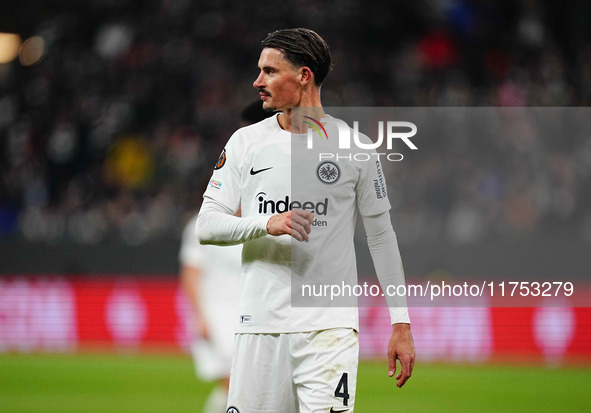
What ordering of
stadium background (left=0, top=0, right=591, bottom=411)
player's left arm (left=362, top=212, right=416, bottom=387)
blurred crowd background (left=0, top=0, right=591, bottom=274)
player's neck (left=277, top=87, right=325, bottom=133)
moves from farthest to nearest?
blurred crowd background (left=0, top=0, right=591, bottom=274)
stadium background (left=0, top=0, right=591, bottom=411)
player's neck (left=277, top=87, right=325, bottom=133)
player's left arm (left=362, top=212, right=416, bottom=387)

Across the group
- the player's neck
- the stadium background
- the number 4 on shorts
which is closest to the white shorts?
the number 4 on shorts

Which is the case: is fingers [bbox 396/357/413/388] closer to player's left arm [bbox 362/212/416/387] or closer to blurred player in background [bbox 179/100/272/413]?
player's left arm [bbox 362/212/416/387]

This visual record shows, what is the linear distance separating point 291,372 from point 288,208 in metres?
0.70

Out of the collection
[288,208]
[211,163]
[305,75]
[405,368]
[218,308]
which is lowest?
[405,368]

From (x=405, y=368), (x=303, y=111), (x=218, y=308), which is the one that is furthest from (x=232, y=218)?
(x=218, y=308)

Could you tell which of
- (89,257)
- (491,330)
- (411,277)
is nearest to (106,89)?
(89,257)

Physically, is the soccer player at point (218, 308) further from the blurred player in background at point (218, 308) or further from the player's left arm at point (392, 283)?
the player's left arm at point (392, 283)

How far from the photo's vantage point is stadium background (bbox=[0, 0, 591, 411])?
12.9m

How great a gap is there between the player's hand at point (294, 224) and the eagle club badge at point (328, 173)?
1.13 ft

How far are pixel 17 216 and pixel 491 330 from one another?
7724mm

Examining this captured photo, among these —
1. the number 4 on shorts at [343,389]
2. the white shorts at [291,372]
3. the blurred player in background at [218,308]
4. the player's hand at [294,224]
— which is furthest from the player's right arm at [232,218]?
the blurred player in background at [218,308]

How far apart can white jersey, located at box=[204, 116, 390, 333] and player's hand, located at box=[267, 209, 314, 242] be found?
25 cm

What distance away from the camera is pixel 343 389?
406 centimetres

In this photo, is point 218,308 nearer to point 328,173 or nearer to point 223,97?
point 328,173
